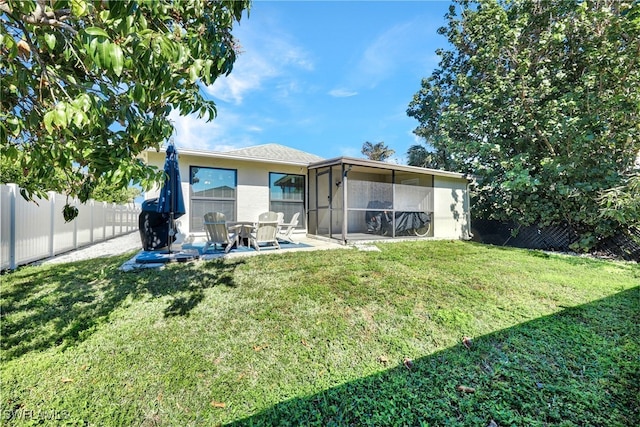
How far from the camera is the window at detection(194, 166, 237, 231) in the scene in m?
8.52

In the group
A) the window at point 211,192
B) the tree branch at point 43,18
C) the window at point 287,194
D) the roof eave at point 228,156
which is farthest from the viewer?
the window at point 287,194

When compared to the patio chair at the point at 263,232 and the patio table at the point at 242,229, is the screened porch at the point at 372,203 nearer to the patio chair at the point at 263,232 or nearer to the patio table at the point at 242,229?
the patio chair at the point at 263,232

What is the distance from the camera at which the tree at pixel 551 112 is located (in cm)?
780

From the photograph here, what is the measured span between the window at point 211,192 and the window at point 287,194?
1419 millimetres

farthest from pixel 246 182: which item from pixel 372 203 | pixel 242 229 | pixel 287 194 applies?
pixel 372 203

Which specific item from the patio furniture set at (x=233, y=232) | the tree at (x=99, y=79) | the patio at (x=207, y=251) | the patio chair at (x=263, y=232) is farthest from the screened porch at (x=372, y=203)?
the tree at (x=99, y=79)

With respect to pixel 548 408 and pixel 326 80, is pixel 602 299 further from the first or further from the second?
pixel 326 80

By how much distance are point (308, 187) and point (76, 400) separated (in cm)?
892

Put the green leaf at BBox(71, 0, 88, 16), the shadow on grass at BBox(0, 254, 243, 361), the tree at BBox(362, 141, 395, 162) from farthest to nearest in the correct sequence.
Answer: the tree at BBox(362, 141, 395, 162) → the shadow on grass at BBox(0, 254, 243, 361) → the green leaf at BBox(71, 0, 88, 16)

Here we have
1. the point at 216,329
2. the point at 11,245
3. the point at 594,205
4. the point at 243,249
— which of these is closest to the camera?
the point at 216,329

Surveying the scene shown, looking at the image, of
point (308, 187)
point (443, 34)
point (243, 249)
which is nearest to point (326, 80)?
point (308, 187)

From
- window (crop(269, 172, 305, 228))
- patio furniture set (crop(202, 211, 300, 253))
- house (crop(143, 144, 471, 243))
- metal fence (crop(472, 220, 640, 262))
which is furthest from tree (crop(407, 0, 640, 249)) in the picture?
patio furniture set (crop(202, 211, 300, 253))

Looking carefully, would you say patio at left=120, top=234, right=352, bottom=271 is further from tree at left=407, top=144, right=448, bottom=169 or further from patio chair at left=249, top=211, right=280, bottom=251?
tree at left=407, top=144, right=448, bottom=169

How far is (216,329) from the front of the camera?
340 cm
